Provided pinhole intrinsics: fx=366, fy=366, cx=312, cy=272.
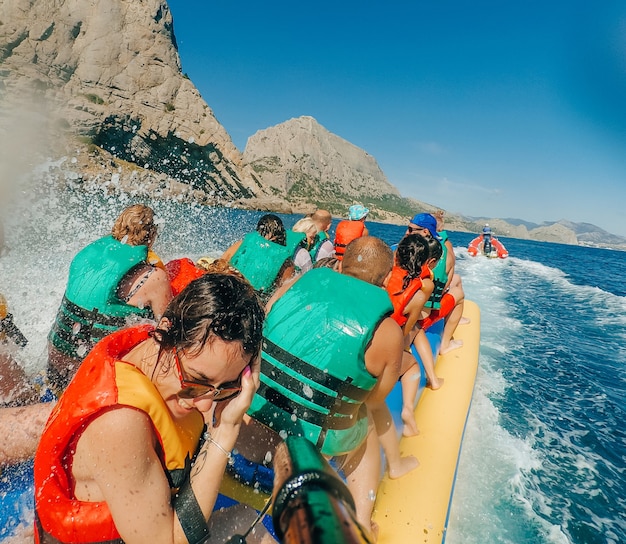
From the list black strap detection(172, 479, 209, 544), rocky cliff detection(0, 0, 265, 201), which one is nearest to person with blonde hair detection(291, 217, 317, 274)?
black strap detection(172, 479, 209, 544)

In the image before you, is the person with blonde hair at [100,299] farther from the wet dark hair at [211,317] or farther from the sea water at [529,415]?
the wet dark hair at [211,317]

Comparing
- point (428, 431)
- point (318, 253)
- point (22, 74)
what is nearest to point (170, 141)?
point (22, 74)

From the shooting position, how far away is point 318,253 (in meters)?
6.37

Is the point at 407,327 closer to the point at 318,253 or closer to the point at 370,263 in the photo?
the point at 370,263

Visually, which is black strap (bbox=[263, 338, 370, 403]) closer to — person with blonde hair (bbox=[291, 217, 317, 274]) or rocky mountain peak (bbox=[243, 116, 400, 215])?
person with blonde hair (bbox=[291, 217, 317, 274])

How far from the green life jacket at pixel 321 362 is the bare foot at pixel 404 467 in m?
0.85

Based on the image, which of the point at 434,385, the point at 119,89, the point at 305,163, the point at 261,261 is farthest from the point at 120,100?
the point at 305,163

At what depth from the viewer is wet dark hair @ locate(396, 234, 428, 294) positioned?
131 inches

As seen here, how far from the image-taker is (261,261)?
420cm

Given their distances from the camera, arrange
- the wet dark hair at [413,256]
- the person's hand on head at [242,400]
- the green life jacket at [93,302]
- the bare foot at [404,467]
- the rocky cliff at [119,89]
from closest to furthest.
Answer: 1. the person's hand on head at [242,400]
2. the green life jacket at [93,302]
3. the bare foot at [404,467]
4. the wet dark hair at [413,256]
5. the rocky cliff at [119,89]

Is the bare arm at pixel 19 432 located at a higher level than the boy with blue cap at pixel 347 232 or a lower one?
lower

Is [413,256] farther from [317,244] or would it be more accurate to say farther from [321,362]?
[317,244]

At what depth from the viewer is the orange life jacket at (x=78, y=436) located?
1160mm

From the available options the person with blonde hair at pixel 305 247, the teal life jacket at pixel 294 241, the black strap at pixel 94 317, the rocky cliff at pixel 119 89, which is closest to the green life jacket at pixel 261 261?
the person with blonde hair at pixel 305 247
